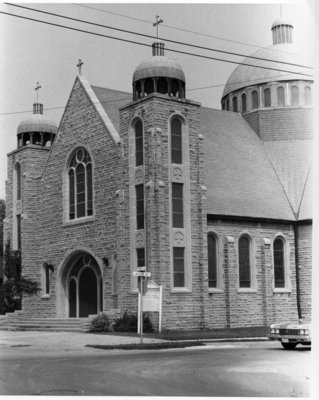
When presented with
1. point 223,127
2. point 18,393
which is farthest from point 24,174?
point 18,393

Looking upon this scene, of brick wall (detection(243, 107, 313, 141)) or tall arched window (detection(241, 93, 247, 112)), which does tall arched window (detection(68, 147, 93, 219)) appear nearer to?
brick wall (detection(243, 107, 313, 141))

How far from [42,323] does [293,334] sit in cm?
1565

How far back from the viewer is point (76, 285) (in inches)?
1287

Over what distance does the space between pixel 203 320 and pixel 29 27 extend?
14.6 meters

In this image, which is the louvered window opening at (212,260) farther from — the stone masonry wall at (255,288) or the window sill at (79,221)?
the window sill at (79,221)

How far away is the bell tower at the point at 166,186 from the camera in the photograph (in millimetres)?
26953

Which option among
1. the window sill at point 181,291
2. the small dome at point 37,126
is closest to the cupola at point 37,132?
the small dome at point 37,126

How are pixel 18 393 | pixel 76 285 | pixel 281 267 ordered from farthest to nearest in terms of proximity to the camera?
pixel 76 285
pixel 281 267
pixel 18 393

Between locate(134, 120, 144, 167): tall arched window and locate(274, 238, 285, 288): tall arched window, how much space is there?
Result: 23.2 feet

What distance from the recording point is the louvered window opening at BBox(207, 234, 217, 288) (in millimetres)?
28953

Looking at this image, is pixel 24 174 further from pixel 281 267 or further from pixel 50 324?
pixel 281 267

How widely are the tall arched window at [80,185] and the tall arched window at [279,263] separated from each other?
796 centimetres

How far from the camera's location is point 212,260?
95.8ft

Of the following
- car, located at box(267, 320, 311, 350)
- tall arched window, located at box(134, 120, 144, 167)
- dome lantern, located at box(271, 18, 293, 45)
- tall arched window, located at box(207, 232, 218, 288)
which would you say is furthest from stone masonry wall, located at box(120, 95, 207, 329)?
dome lantern, located at box(271, 18, 293, 45)
